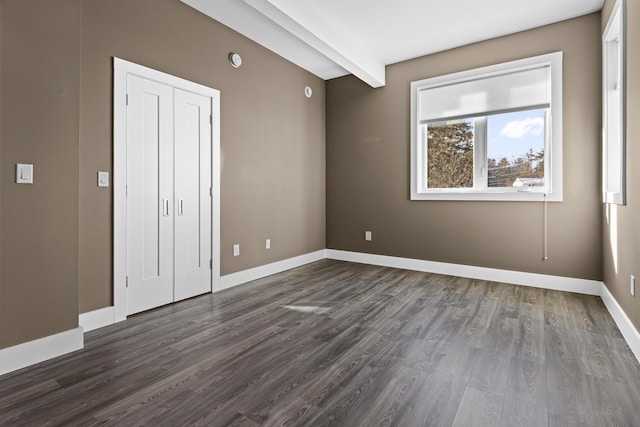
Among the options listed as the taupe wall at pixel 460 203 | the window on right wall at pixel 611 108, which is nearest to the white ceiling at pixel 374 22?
the taupe wall at pixel 460 203

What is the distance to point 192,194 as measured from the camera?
3.41 m

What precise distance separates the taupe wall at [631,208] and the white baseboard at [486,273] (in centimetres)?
82

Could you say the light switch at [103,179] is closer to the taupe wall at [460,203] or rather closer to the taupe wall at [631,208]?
the taupe wall at [460,203]

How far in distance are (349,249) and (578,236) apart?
2.94 metres

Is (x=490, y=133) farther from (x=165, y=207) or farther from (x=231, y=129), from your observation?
(x=165, y=207)

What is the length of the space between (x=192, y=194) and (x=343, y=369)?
233 centimetres

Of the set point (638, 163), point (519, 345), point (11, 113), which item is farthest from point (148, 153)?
point (638, 163)

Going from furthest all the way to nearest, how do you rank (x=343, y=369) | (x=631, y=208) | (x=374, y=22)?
(x=374, y=22)
(x=631, y=208)
(x=343, y=369)

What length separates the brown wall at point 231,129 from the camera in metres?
2.61

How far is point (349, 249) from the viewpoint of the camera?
5.33 m

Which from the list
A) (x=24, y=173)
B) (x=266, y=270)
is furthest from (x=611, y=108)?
(x=24, y=173)

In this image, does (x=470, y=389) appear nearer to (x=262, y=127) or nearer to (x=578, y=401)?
(x=578, y=401)

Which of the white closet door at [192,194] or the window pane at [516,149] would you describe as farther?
the window pane at [516,149]

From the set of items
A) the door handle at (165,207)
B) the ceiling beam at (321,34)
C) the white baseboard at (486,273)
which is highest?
the ceiling beam at (321,34)
